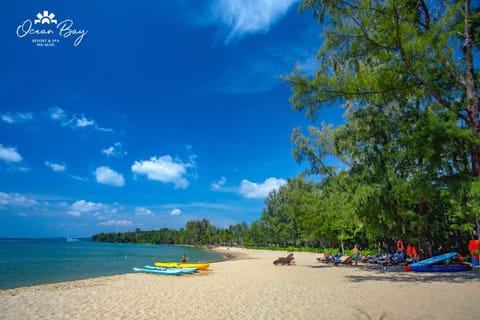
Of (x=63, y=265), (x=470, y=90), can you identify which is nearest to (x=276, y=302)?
(x=470, y=90)

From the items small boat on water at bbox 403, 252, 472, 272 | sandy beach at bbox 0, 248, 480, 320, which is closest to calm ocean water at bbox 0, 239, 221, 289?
sandy beach at bbox 0, 248, 480, 320

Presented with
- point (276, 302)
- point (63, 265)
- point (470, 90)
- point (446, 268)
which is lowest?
point (63, 265)

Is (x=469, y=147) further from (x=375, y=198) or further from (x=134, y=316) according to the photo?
(x=134, y=316)

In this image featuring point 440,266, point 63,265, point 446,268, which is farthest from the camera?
point 63,265

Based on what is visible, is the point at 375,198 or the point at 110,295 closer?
the point at 110,295

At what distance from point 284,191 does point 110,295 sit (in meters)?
58.7

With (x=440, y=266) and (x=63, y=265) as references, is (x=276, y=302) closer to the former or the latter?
(x=440, y=266)

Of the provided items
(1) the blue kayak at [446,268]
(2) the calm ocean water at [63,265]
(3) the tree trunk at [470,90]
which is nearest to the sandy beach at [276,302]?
(1) the blue kayak at [446,268]

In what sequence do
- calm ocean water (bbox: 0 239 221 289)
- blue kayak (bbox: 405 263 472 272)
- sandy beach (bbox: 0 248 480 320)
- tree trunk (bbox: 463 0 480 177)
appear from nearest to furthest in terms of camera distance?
1. sandy beach (bbox: 0 248 480 320)
2. tree trunk (bbox: 463 0 480 177)
3. blue kayak (bbox: 405 263 472 272)
4. calm ocean water (bbox: 0 239 221 289)

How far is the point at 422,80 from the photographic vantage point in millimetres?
10133

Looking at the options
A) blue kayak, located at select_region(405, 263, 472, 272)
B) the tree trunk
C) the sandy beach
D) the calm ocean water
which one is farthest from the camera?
the calm ocean water

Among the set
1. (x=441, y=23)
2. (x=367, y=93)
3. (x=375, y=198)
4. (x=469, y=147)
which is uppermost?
(x=441, y=23)

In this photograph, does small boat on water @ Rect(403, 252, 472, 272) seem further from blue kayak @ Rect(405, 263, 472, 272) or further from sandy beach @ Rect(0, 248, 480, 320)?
sandy beach @ Rect(0, 248, 480, 320)

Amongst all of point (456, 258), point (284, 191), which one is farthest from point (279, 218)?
point (456, 258)
